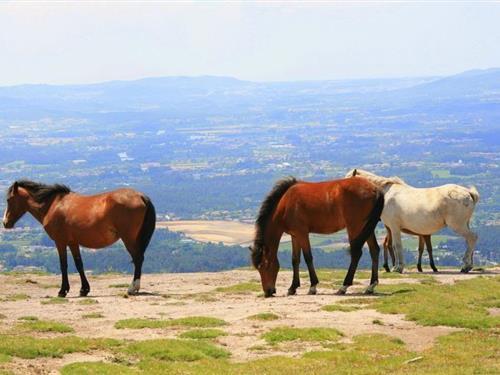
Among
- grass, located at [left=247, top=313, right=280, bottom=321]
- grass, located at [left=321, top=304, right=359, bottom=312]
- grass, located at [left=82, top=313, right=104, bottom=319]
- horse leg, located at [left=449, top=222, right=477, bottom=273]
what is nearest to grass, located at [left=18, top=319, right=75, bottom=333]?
grass, located at [left=82, top=313, right=104, bottom=319]

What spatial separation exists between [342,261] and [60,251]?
5637 cm

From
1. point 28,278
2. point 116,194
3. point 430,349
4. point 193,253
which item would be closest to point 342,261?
point 193,253

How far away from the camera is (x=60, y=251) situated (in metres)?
23.9

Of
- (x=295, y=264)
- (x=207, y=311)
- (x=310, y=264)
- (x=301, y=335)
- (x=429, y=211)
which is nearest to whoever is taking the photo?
(x=301, y=335)

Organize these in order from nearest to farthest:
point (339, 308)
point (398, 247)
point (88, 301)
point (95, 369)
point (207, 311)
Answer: point (95, 369) → point (339, 308) → point (207, 311) → point (88, 301) → point (398, 247)

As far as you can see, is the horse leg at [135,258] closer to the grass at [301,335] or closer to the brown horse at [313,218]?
the brown horse at [313,218]

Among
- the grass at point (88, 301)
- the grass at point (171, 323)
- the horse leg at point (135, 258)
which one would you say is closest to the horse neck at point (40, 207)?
the horse leg at point (135, 258)

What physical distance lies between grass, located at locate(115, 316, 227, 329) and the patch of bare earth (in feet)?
0.76

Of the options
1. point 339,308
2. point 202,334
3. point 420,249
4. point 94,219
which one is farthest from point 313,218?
point 420,249

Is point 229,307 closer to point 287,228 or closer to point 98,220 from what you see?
point 287,228

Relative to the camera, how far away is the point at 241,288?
2456cm

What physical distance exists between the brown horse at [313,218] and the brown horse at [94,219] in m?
2.90

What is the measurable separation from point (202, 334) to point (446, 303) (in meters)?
5.87

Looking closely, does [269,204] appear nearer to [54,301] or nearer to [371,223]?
[371,223]
